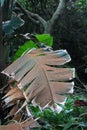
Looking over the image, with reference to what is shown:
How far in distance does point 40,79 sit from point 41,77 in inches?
0.5

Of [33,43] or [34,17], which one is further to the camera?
[34,17]

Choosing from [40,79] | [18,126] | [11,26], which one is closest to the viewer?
[18,126]

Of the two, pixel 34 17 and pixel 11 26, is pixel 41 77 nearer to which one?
pixel 11 26

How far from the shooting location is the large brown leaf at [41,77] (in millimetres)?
1661

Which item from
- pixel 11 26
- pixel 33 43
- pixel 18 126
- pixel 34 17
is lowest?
pixel 34 17

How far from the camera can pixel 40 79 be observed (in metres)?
1.73

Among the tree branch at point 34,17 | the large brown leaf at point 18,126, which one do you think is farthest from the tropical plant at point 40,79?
the tree branch at point 34,17

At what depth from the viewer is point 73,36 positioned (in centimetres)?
593

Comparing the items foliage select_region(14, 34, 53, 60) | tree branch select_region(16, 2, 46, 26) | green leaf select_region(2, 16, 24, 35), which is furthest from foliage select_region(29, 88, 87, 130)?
tree branch select_region(16, 2, 46, 26)

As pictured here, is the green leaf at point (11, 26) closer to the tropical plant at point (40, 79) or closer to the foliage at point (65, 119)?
the tropical plant at point (40, 79)

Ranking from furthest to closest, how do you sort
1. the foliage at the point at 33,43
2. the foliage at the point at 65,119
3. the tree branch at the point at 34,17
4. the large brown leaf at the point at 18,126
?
the tree branch at the point at 34,17 < the foliage at the point at 33,43 < the foliage at the point at 65,119 < the large brown leaf at the point at 18,126

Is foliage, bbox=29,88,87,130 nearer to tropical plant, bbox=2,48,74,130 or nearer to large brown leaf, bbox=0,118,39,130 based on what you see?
tropical plant, bbox=2,48,74,130

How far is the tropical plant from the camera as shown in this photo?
65.2 inches

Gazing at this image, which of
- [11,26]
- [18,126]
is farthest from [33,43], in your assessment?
[18,126]
